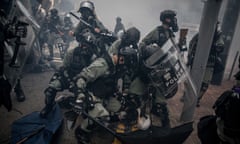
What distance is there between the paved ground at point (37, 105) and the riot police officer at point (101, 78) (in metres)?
0.83

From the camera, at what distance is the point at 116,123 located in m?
4.21

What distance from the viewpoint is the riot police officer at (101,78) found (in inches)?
139

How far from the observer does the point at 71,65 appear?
4.69 metres

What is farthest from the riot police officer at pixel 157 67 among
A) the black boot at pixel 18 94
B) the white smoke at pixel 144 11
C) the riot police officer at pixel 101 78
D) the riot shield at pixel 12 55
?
the white smoke at pixel 144 11

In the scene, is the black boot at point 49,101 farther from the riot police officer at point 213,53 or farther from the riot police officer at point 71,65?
the riot police officer at point 213,53

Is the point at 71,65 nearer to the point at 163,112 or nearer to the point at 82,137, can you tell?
the point at 82,137

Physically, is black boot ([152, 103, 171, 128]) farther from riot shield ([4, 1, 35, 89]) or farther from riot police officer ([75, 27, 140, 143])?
riot shield ([4, 1, 35, 89])

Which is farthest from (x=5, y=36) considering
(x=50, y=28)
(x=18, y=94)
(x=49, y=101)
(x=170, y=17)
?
(x=50, y=28)

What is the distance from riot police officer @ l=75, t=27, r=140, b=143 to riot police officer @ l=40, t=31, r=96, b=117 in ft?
2.18

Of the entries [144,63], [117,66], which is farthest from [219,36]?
[117,66]

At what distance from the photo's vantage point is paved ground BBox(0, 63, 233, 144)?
4012mm

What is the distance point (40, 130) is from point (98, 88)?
1.24m

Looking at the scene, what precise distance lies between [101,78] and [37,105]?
2165 mm

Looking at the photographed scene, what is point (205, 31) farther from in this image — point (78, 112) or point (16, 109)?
point (16, 109)
